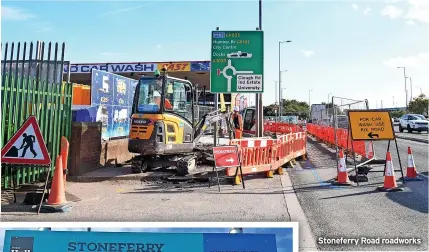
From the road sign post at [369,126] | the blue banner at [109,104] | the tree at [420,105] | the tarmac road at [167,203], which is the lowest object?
the tarmac road at [167,203]

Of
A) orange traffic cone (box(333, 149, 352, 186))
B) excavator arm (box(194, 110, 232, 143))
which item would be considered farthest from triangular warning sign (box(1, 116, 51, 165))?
orange traffic cone (box(333, 149, 352, 186))

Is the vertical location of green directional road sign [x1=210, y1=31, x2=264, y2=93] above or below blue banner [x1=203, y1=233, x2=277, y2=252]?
above

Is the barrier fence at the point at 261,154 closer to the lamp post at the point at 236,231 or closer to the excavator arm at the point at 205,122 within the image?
A: the excavator arm at the point at 205,122

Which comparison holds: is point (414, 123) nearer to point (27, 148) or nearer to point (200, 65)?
point (200, 65)

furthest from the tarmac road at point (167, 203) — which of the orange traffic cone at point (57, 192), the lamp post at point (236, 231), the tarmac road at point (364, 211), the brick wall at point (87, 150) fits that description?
the lamp post at point (236, 231)

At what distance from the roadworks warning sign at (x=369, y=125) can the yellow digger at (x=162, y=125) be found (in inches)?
174

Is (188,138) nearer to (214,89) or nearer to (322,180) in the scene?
(214,89)

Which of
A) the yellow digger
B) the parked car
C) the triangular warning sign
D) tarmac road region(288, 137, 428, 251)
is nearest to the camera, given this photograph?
tarmac road region(288, 137, 428, 251)

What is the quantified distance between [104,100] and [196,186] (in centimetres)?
774

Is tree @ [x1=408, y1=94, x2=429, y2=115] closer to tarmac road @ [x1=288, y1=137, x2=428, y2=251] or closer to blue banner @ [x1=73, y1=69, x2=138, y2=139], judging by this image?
blue banner @ [x1=73, y1=69, x2=138, y2=139]

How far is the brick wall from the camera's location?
10.3 meters

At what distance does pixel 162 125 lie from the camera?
1068cm

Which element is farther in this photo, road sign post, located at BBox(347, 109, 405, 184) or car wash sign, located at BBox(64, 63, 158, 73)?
car wash sign, located at BBox(64, 63, 158, 73)

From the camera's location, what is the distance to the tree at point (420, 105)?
67863 millimetres
